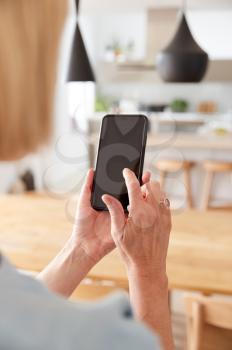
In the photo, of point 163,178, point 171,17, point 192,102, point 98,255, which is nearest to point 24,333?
point 98,255

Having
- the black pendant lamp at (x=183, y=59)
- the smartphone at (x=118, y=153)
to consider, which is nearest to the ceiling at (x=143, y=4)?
the black pendant lamp at (x=183, y=59)

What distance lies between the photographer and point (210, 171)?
12.0ft

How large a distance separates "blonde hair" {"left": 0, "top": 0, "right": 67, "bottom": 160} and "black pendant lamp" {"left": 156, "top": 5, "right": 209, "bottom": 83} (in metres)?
1.74

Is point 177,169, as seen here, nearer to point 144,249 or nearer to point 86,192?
point 86,192

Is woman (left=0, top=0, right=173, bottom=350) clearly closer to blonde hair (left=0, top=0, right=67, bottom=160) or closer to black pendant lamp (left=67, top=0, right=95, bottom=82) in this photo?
blonde hair (left=0, top=0, right=67, bottom=160)

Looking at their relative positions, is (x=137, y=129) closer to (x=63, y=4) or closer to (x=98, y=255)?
(x=98, y=255)

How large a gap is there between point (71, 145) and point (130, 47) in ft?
19.0

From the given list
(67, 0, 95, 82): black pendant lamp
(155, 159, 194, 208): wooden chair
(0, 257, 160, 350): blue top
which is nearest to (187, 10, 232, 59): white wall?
(155, 159, 194, 208): wooden chair

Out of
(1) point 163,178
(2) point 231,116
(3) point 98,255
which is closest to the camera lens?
(3) point 98,255

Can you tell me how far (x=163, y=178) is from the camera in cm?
372

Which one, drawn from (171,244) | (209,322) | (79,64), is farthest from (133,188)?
(79,64)

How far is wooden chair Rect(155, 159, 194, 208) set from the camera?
3664 mm

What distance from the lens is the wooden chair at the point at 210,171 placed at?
3.53 meters

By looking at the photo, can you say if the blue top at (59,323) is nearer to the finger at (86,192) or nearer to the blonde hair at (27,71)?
the blonde hair at (27,71)
